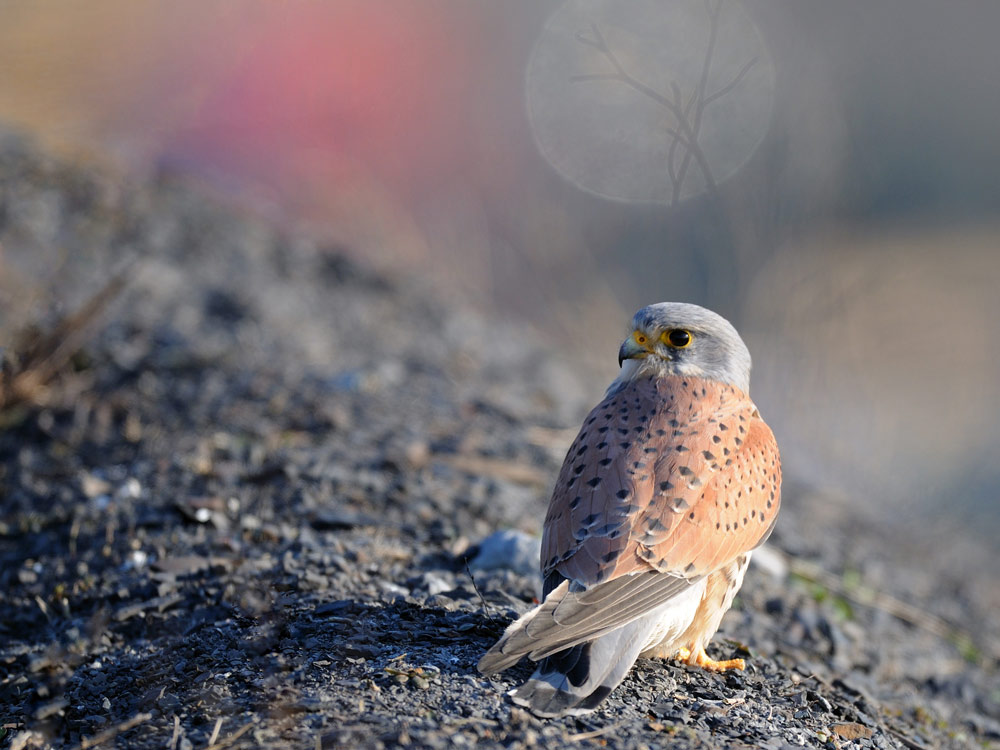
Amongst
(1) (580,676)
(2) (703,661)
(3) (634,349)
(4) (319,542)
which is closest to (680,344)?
(3) (634,349)

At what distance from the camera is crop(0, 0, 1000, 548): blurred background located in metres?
6.00

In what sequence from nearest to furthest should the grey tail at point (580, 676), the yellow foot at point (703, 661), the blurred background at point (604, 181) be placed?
1. the grey tail at point (580, 676)
2. the yellow foot at point (703, 661)
3. the blurred background at point (604, 181)

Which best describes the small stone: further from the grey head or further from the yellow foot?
the grey head

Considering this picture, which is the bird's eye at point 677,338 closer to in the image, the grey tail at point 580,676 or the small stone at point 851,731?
the grey tail at point 580,676

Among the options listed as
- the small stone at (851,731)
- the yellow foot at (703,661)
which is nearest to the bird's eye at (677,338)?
the yellow foot at (703,661)

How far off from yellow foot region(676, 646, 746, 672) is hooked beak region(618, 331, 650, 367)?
934 millimetres

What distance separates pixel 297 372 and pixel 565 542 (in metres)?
3.07

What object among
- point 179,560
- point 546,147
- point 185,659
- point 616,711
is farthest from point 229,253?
point 616,711

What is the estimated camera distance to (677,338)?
332cm

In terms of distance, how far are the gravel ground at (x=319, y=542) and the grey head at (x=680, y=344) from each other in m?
0.93

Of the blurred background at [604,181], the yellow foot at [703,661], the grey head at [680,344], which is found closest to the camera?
the yellow foot at [703,661]

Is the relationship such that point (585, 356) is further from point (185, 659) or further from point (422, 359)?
point (185, 659)

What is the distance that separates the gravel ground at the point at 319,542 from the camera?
2.75 m

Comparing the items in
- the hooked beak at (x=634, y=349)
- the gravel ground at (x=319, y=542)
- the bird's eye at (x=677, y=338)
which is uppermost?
the bird's eye at (x=677, y=338)
